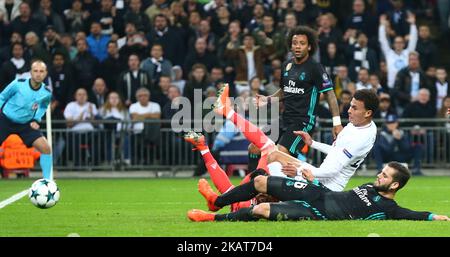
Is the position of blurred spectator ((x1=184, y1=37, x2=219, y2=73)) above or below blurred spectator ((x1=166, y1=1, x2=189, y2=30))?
below

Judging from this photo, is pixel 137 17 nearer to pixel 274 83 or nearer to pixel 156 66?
pixel 156 66

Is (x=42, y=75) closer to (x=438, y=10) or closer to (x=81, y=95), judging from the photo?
(x=81, y=95)

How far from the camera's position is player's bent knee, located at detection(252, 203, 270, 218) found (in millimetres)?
13000

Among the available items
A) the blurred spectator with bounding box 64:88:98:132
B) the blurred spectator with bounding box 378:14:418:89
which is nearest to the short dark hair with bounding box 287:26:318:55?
the blurred spectator with bounding box 64:88:98:132

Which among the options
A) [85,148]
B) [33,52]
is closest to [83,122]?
[85,148]

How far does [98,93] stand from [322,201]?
44.3 ft

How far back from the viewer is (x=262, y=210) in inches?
512

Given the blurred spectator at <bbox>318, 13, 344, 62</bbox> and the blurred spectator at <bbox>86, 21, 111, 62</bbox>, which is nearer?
the blurred spectator at <bbox>318, 13, 344, 62</bbox>

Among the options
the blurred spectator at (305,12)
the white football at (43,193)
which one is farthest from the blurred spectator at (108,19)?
the white football at (43,193)

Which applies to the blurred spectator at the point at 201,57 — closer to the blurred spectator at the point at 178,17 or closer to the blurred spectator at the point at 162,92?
the blurred spectator at the point at 178,17

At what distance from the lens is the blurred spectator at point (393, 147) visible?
961 inches

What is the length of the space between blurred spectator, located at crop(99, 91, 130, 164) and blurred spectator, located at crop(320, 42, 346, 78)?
4.76 m

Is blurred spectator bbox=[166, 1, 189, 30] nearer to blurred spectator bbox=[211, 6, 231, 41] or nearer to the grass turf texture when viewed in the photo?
blurred spectator bbox=[211, 6, 231, 41]

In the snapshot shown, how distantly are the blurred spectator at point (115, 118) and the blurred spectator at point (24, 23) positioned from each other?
284cm
